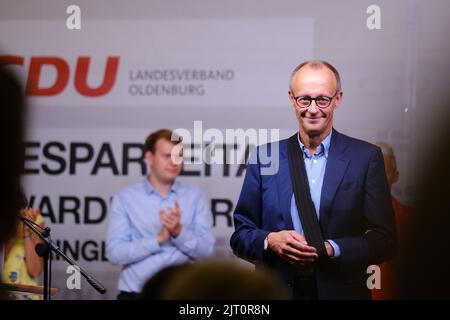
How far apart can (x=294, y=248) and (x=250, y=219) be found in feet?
0.74

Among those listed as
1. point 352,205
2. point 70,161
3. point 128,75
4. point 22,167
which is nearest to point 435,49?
point 352,205

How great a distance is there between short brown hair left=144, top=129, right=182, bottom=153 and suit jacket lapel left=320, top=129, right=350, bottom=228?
65cm

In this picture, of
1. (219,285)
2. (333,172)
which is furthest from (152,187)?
(219,285)

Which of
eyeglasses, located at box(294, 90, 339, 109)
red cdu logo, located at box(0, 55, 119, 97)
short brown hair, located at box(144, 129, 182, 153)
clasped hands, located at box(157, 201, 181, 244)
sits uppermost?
red cdu logo, located at box(0, 55, 119, 97)

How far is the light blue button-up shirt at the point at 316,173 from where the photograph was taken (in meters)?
3.26

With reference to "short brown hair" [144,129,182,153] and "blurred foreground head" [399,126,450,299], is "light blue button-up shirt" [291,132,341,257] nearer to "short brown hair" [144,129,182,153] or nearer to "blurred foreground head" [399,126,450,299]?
"blurred foreground head" [399,126,450,299]

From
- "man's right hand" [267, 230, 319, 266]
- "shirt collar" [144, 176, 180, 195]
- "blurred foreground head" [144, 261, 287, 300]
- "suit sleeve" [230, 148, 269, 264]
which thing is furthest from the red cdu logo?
"blurred foreground head" [144, 261, 287, 300]

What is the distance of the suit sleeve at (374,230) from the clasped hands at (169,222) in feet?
2.23

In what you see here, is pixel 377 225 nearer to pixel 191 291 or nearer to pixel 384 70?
pixel 384 70

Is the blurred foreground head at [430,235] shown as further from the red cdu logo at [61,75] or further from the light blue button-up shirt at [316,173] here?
the red cdu logo at [61,75]

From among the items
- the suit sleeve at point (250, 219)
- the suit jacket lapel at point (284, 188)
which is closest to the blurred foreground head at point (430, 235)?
the suit jacket lapel at point (284, 188)

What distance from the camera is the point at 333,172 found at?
3.28 meters

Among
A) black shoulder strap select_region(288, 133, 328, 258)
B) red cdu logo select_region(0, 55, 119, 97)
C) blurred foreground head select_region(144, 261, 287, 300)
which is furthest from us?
red cdu logo select_region(0, 55, 119, 97)

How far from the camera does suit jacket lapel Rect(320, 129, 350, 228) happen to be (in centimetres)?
326
